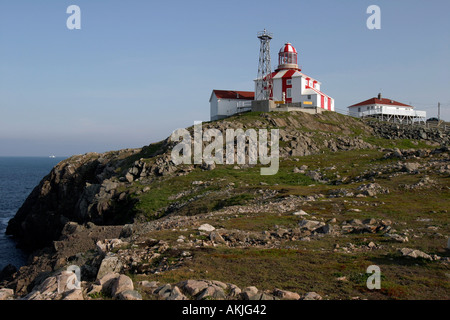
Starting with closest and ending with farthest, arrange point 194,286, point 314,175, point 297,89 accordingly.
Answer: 1. point 194,286
2. point 314,175
3. point 297,89

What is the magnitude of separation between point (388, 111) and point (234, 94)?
1814 inches

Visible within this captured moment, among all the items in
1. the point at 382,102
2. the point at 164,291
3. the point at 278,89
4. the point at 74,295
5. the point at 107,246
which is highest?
the point at 278,89

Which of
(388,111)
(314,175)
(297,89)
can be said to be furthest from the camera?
(388,111)

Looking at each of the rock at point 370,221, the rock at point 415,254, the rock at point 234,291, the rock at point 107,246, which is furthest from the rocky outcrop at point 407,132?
the rock at point 234,291

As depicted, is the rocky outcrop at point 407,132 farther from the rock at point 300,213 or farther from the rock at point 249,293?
the rock at point 249,293

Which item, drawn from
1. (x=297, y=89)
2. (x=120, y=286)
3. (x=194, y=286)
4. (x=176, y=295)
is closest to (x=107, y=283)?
(x=120, y=286)

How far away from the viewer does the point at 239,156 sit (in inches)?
2217

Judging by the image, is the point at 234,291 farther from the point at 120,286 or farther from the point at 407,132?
the point at 407,132

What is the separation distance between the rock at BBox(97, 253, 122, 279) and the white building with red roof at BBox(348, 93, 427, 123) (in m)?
92.1

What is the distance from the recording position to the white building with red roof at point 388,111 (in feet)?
331

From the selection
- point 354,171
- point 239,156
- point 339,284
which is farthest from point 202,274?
point 239,156

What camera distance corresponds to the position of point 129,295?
501 inches

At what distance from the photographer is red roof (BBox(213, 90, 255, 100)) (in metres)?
83.5

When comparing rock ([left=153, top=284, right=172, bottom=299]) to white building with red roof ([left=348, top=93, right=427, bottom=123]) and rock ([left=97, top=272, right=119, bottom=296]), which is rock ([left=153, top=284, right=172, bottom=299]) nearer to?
rock ([left=97, top=272, right=119, bottom=296])
